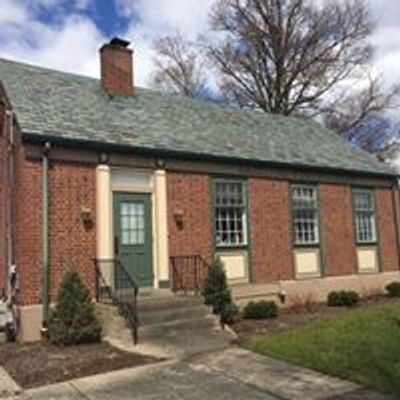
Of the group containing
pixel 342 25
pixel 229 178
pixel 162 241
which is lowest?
pixel 162 241

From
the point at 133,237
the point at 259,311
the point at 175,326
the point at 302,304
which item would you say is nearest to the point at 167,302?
the point at 175,326

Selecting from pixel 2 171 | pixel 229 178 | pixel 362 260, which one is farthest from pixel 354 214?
pixel 2 171

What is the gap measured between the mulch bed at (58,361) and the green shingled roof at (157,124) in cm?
437

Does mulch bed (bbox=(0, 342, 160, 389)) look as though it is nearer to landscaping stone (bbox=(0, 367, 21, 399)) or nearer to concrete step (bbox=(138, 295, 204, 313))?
landscaping stone (bbox=(0, 367, 21, 399))

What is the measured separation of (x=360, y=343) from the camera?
10.8 meters

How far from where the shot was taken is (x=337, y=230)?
18.7 metres

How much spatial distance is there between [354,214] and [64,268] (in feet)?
33.5

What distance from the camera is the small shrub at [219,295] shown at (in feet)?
43.9

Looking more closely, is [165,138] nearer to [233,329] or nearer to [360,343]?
[233,329]

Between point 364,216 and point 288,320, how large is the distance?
704 centimetres

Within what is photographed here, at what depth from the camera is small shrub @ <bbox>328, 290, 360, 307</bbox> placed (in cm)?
1655

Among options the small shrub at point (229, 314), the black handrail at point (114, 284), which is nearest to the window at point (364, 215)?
the small shrub at point (229, 314)

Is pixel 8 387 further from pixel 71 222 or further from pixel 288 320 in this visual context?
pixel 288 320

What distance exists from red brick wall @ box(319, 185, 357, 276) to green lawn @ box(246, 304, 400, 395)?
4.79 metres
